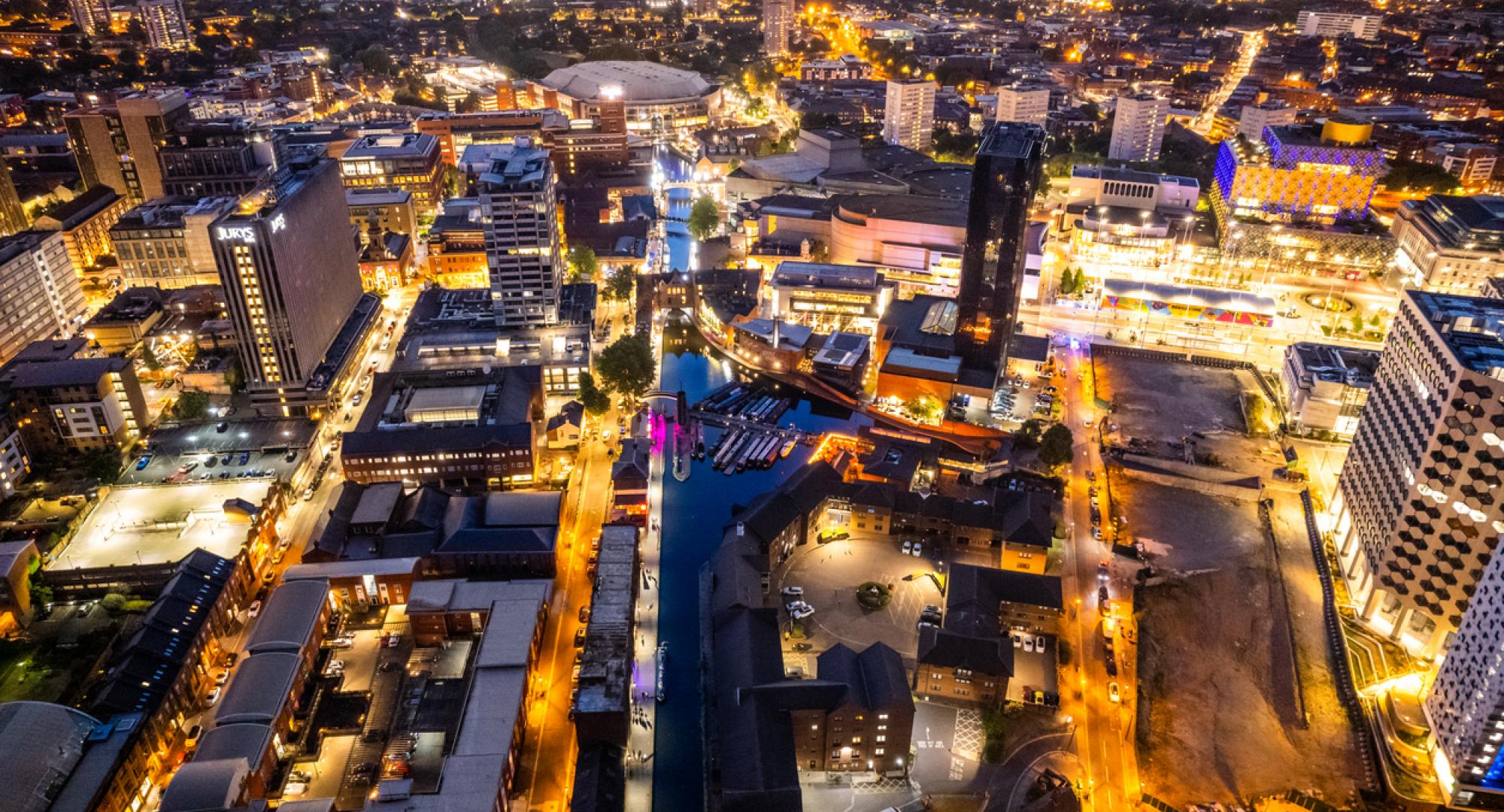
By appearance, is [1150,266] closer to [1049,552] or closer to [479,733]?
[1049,552]

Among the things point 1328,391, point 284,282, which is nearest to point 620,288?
point 284,282

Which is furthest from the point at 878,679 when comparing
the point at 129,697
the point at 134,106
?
the point at 134,106

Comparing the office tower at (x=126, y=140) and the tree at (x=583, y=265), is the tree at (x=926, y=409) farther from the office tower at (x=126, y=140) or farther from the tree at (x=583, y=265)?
the office tower at (x=126, y=140)

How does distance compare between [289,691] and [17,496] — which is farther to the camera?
[17,496]

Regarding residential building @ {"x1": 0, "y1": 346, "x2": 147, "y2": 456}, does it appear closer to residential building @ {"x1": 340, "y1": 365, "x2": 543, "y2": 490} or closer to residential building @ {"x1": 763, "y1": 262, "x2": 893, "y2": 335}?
residential building @ {"x1": 340, "y1": 365, "x2": 543, "y2": 490}

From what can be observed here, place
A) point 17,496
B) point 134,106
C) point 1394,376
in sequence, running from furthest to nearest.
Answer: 1. point 134,106
2. point 17,496
3. point 1394,376

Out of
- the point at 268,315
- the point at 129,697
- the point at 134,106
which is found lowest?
the point at 129,697

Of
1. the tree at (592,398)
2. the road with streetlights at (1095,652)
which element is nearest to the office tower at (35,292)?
the tree at (592,398)
